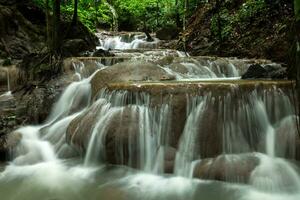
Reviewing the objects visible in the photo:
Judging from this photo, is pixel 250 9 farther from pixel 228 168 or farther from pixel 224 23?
pixel 228 168

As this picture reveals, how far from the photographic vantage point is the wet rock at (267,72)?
8.19m

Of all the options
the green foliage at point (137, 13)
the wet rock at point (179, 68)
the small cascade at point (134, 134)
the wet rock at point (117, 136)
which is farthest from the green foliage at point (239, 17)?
the wet rock at point (117, 136)

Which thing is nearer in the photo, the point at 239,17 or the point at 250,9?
the point at 250,9

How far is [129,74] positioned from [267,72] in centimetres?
300

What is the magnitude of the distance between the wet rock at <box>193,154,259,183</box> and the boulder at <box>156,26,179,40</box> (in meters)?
13.7

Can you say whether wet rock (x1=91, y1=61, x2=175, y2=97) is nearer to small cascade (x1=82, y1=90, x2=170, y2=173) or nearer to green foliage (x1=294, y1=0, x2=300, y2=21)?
small cascade (x1=82, y1=90, x2=170, y2=173)

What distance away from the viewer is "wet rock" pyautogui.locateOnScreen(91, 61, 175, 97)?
27.7 ft

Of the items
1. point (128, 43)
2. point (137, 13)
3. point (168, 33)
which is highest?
point (137, 13)

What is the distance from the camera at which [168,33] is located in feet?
63.3

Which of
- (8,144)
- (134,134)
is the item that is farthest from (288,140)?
(8,144)

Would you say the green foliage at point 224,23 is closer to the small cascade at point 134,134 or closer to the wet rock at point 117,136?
the small cascade at point 134,134

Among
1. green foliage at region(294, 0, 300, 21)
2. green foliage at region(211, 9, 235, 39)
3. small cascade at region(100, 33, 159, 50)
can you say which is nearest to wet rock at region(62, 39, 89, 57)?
small cascade at region(100, 33, 159, 50)

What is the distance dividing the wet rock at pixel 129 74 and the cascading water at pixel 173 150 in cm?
124

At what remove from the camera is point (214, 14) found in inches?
575
